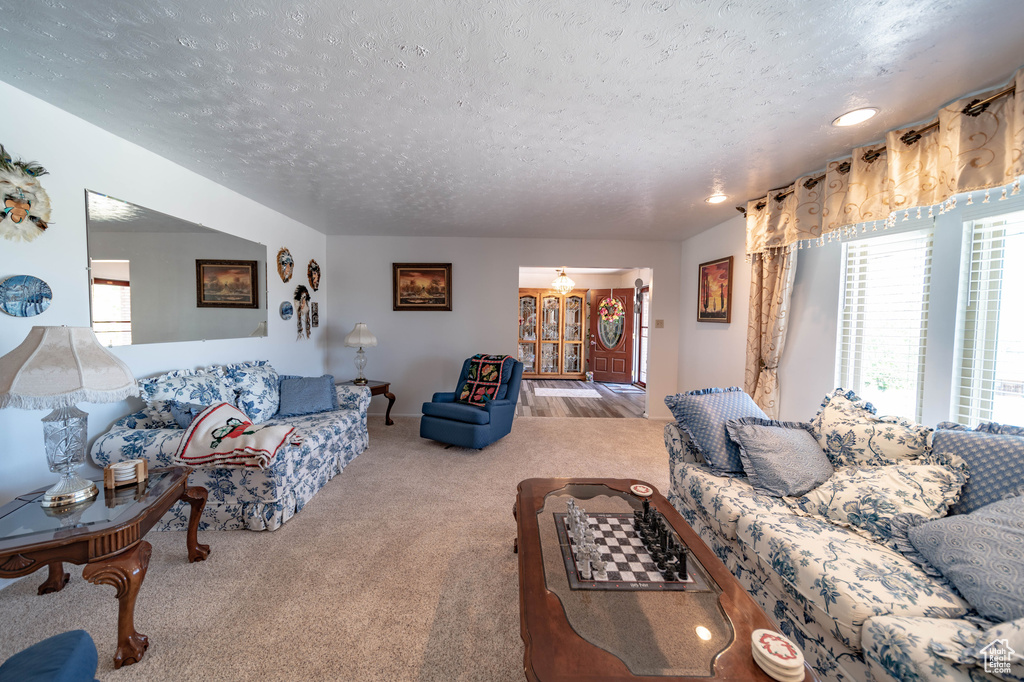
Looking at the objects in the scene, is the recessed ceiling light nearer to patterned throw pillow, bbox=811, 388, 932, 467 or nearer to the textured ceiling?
the textured ceiling

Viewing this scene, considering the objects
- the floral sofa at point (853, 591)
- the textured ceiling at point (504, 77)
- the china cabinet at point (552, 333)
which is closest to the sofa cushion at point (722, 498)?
the floral sofa at point (853, 591)

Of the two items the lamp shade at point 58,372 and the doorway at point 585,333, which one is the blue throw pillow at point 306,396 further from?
the doorway at point 585,333

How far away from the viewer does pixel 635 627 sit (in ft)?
A: 3.70

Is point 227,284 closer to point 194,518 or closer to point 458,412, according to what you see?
point 194,518

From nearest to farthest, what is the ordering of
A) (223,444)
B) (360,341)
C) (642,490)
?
(642,490) → (223,444) → (360,341)

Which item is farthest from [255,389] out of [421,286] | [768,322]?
[768,322]

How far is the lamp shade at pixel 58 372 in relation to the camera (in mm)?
1488

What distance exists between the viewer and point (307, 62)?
1.60 meters

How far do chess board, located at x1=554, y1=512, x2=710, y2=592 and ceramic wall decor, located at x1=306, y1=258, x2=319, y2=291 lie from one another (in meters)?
4.29

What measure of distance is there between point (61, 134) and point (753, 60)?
343cm

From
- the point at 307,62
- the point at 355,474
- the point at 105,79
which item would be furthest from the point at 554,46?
the point at 355,474

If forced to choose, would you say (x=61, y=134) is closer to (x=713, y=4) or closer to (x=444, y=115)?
(x=444, y=115)

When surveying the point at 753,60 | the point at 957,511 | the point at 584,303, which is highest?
the point at 753,60

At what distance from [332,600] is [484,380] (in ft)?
9.23
